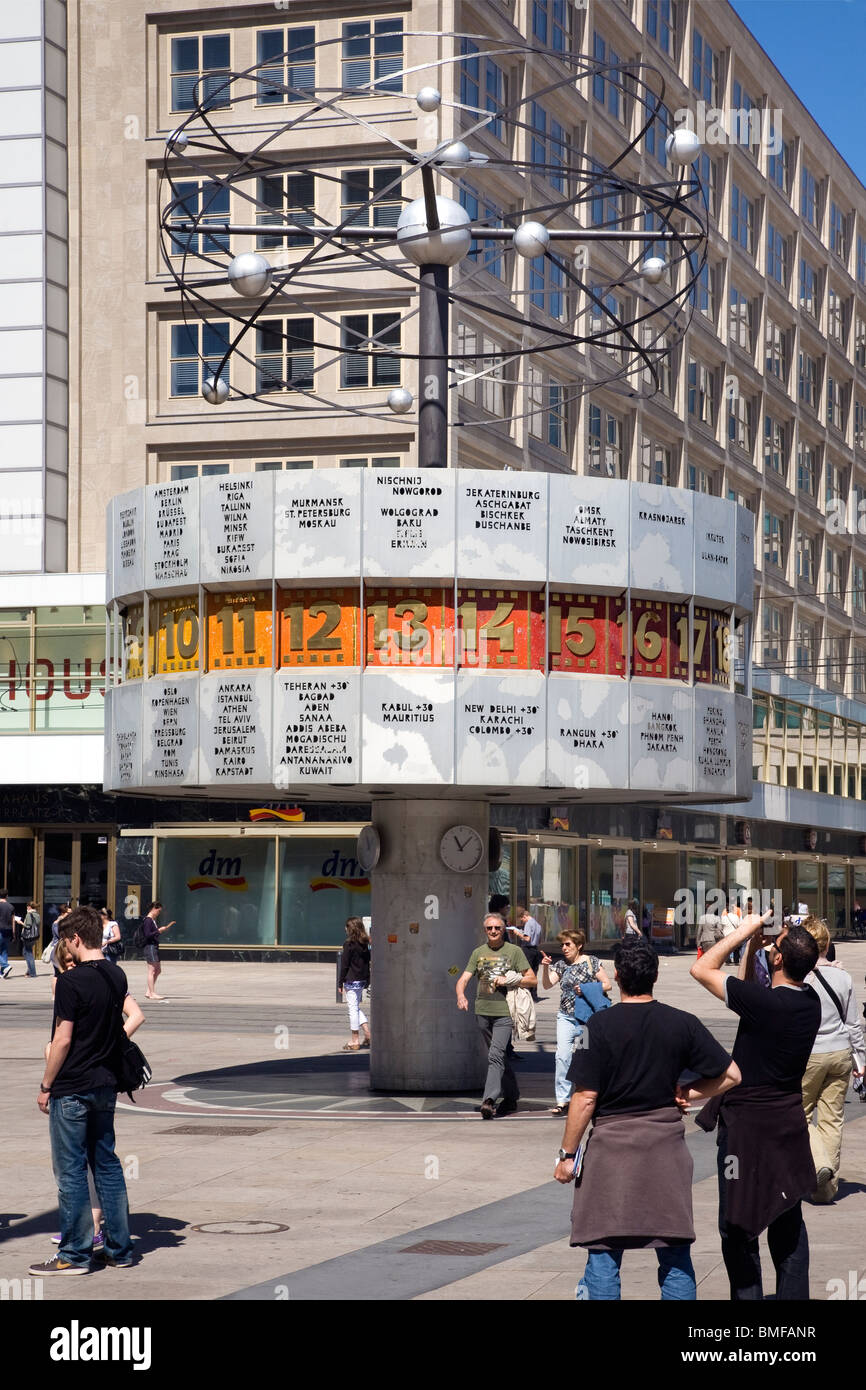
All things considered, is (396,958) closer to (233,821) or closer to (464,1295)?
(464,1295)

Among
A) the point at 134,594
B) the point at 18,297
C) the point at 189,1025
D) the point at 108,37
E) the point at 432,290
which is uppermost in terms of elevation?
the point at 108,37

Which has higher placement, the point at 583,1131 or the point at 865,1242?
the point at 583,1131

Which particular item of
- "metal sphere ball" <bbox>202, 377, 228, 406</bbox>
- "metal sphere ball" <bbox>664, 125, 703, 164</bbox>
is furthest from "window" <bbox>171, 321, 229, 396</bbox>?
"metal sphere ball" <bbox>664, 125, 703, 164</bbox>

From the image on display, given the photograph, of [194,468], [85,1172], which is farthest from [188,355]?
[85,1172]

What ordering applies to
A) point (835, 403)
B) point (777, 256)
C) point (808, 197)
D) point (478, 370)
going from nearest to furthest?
1. point (478, 370)
2. point (777, 256)
3. point (808, 197)
4. point (835, 403)

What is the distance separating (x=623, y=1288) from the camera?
9641 mm

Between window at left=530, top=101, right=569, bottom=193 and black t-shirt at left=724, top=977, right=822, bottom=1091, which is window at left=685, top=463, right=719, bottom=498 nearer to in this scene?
window at left=530, top=101, right=569, bottom=193

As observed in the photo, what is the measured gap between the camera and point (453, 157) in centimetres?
1855

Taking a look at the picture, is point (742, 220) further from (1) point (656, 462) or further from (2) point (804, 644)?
(2) point (804, 644)

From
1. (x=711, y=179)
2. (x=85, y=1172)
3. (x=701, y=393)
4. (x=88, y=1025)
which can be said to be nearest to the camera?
(x=85, y=1172)

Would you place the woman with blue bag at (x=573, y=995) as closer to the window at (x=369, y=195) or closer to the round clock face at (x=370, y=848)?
the round clock face at (x=370, y=848)

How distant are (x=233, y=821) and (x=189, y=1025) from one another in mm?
18180

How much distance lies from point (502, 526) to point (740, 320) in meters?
54.8
